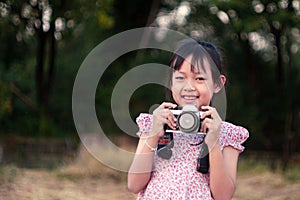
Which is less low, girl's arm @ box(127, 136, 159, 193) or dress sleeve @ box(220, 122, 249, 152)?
dress sleeve @ box(220, 122, 249, 152)

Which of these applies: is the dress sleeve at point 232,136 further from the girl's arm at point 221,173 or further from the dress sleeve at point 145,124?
the dress sleeve at point 145,124

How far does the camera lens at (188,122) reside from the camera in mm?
1355

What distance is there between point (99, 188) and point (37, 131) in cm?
295

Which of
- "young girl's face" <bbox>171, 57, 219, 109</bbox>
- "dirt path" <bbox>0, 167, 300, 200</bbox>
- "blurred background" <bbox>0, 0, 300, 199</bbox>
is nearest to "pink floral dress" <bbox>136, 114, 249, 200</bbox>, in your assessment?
"young girl's face" <bbox>171, 57, 219, 109</bbox>

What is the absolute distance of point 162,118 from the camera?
4.61 ft

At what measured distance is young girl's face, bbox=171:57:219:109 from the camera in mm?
1463

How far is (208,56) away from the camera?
5.02ft

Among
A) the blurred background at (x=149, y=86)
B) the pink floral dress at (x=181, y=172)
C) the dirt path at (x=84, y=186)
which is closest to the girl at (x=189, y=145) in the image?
the pink floral dress at (x=181, y=172)

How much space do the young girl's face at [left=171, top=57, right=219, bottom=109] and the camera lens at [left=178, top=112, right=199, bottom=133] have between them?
107 millimetres

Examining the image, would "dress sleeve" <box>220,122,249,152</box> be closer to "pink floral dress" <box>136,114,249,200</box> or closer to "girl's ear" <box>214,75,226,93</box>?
"pink floral dress" <box>136,114,249,200</box>

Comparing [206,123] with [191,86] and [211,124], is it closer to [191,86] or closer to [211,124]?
[211,124]

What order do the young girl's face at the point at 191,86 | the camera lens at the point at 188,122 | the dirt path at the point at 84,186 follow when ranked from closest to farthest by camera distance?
the camera lens at the point at 188,122
the young girl's face at the point at 191,86
the dirt path at the point at 84,186

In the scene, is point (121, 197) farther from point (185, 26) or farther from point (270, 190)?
point (185, 26)

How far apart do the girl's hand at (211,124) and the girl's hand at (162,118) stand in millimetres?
78
